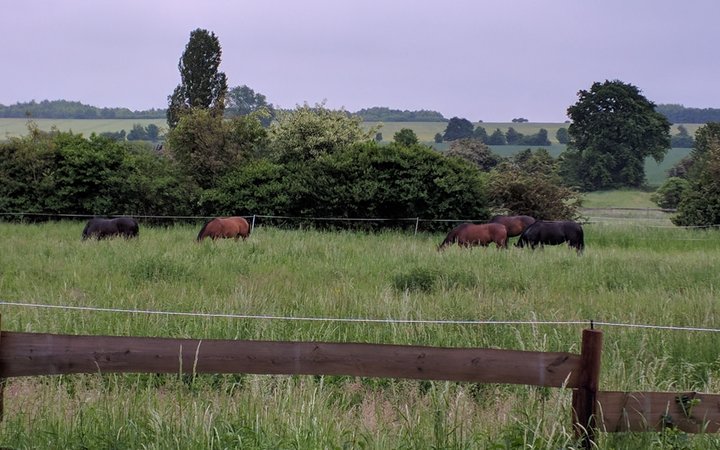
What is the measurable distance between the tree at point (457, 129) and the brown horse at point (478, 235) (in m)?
74.7

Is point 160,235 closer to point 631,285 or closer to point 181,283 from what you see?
point 181,283

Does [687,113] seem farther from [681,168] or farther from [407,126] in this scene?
[681,168]

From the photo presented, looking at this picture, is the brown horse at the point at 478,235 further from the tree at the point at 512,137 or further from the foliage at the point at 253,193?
the tree at the point at 512,137

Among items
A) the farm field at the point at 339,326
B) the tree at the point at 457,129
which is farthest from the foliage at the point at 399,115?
the farm field at the point at 339,326

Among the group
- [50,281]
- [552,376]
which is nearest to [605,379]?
[552,376]

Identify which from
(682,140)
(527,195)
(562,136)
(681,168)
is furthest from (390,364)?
(682,140)

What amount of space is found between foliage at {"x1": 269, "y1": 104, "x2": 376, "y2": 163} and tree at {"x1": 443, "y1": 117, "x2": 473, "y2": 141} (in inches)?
2599

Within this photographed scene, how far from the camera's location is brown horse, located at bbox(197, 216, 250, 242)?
20281 millimetres

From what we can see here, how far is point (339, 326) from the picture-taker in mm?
8758

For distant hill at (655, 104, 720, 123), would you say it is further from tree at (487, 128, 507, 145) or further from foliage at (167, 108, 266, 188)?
foliage at (167, 108, 266, 188)

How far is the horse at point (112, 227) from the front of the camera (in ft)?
67.8

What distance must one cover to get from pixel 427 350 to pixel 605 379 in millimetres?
2186

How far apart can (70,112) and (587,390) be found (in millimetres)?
123668

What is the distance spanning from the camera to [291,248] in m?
17.3
